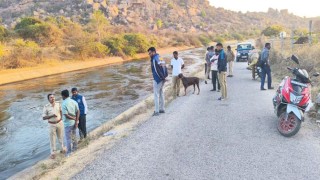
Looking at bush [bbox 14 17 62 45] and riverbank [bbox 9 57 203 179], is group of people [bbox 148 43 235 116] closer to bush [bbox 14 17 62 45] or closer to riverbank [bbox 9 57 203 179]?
riverbank [bbox 9 57 203 179]

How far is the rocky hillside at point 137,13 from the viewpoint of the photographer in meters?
108

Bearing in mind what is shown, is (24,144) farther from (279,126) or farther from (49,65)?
(49,65)

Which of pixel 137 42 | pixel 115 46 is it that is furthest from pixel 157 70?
pixel 137 42

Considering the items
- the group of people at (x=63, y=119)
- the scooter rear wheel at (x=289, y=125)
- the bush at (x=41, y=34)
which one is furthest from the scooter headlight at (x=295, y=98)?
the bush at (x=41, y=34)

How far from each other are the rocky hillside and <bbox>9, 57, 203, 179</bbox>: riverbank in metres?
84.8

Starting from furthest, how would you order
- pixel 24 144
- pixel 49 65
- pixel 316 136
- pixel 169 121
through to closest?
pixel 49 65, pixel 24 144, pixel 169 121, pixel 316 136

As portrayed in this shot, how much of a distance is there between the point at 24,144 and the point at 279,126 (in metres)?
7.63

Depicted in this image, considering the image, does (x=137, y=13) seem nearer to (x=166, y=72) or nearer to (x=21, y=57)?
(x=21, y=57)

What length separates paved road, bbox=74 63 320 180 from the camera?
5613 mm

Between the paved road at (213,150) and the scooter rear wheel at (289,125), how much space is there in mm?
142

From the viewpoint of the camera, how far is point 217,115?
9.45m

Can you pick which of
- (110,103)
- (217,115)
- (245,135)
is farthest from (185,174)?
(110,103)

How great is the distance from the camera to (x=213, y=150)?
6.60 m

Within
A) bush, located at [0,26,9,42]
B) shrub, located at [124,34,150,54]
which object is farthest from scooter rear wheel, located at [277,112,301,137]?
shrub, located at [124,34,150,54]
